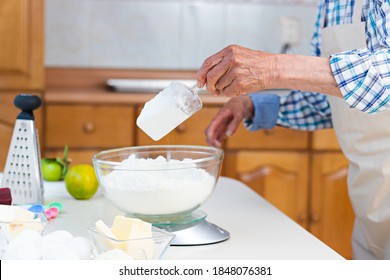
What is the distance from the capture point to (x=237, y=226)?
4.13 feet

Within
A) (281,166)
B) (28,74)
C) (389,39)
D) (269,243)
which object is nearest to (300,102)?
(389,39)

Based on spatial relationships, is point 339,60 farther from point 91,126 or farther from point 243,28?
point 243,28

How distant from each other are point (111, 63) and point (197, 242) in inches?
94.4

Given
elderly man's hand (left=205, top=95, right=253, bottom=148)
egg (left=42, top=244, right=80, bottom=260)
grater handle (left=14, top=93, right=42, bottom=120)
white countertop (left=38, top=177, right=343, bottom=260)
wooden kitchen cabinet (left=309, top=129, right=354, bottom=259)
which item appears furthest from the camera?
wooden kitchen cabinet (left=309, top=129, right=354, bottom=259)

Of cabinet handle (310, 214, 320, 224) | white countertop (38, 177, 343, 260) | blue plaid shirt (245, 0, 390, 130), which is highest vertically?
blue plaid shirt (245, 0, 390, 130)

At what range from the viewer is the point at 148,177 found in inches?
44.3

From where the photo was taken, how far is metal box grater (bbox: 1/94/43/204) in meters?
1.35

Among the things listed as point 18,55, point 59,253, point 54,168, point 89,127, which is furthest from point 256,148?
point 59,253

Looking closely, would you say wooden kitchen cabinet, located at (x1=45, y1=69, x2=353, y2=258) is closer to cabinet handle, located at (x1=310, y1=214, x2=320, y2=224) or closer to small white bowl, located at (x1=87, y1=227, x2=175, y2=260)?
cabinet handle, located at (x1=310, y1=214, x2=320, y2=224)

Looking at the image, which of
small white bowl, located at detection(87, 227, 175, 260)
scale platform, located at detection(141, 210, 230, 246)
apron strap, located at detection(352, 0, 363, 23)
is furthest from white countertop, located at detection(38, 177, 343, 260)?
apron strap, located at detection(352, 0, 363, 23)

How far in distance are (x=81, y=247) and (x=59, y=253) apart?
7 centimetres

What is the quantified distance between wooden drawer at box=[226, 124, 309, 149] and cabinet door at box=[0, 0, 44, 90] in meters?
0.90

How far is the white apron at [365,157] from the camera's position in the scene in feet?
4.74

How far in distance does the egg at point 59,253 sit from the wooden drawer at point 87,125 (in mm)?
2021
